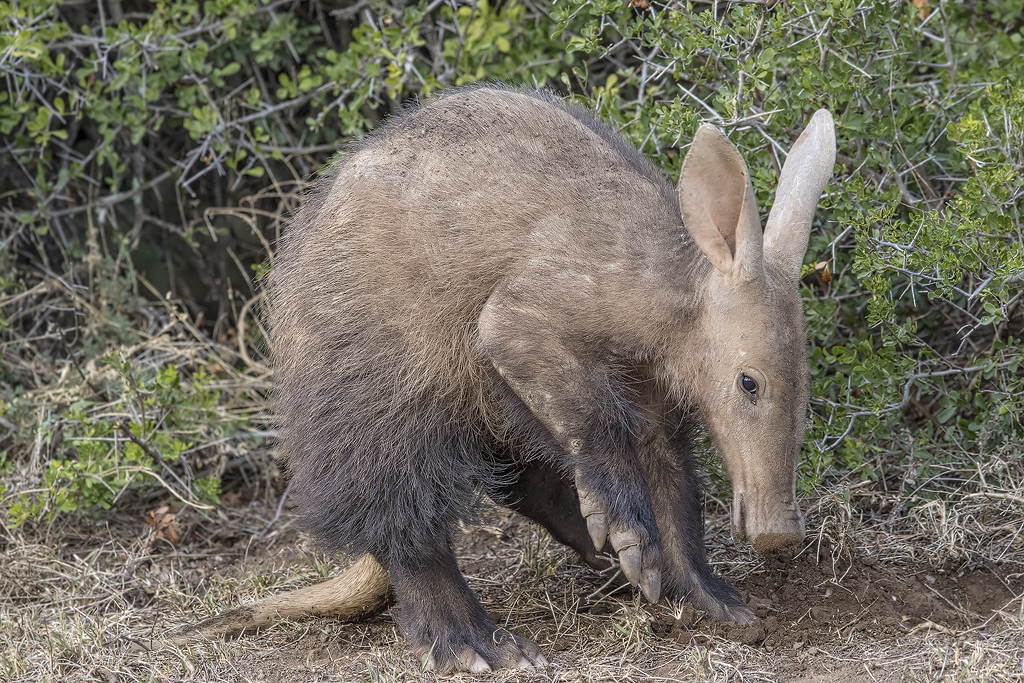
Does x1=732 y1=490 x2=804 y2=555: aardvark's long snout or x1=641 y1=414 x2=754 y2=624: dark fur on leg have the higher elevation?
x1=732 y1=490 x2=804 y2=555: aardvark's long snout

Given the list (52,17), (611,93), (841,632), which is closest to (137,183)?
(52,17)

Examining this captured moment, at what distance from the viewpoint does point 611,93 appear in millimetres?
4156

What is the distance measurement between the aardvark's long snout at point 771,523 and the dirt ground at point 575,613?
376mm

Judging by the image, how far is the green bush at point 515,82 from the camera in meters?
3.67

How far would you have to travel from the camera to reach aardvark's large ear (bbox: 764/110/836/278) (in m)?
2.98

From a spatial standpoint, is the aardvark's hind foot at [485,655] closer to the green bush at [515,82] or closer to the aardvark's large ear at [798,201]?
the green bush at [515,82]

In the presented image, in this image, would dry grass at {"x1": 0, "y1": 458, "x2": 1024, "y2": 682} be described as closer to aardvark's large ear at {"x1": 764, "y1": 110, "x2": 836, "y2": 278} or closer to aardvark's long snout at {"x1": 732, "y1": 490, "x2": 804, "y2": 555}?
aardvark's long snout at {"x1": 732, "y1": 490, "x2": 804, "y2": 555}

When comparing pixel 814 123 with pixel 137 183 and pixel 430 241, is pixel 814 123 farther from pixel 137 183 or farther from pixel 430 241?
pixel 137 183

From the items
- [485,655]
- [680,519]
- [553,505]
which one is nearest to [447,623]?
[485,655]

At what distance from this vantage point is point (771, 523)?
293cm

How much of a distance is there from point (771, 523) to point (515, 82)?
253 centimetres

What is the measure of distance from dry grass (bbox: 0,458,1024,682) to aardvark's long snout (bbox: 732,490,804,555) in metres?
0.38

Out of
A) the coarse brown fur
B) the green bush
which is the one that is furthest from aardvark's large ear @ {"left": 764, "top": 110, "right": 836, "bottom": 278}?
the green bush

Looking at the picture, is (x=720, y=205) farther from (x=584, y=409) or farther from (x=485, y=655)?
(x=485, y=655)
